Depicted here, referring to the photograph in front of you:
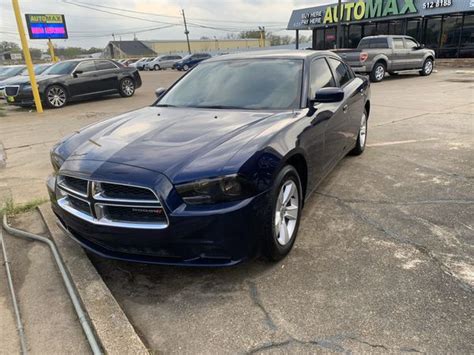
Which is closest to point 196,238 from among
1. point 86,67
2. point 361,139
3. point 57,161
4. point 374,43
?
point 57,161

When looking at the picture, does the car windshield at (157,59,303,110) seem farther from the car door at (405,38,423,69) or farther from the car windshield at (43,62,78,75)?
the car door at (405,38,423,69)

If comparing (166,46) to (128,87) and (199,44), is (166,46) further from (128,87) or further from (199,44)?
(128,87)

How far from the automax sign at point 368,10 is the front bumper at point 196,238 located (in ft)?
85.6

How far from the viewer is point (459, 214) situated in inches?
154

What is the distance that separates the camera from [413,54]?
59.0ft

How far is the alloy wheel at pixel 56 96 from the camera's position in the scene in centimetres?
1347

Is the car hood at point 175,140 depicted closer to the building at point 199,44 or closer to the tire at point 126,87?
the tire at point 126,87

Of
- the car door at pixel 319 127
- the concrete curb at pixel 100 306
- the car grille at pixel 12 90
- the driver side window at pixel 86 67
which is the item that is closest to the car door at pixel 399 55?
the driver side window at pixel 86 67

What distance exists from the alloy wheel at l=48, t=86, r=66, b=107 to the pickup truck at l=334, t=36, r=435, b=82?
10396 mm

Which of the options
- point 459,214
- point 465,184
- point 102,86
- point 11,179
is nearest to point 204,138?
point 459,214

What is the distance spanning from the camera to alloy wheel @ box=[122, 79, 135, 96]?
15680 mm

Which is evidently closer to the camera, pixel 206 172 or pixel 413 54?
pixel 206 172

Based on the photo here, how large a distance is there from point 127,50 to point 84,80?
84.4m

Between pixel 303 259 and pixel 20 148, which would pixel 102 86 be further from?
pixel 303 259
